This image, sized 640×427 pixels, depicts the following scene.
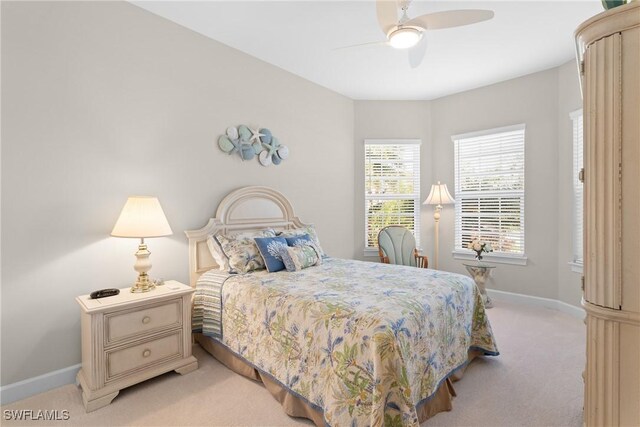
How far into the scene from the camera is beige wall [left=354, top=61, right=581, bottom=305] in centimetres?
390


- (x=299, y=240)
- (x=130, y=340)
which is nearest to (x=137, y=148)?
(x=130, y=340)

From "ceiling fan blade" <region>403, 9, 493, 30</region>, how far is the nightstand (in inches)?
→ 104

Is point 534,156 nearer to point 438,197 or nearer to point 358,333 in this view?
point 438,197

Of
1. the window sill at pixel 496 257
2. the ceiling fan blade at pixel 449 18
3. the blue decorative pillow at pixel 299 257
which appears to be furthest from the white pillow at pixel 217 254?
the window sill at pixel 496 257

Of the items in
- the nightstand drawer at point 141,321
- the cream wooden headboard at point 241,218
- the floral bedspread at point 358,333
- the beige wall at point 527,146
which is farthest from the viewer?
the beige wall at point 527,146

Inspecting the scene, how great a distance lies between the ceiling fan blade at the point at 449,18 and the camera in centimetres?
204

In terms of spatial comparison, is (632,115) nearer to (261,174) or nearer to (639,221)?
(639,221)

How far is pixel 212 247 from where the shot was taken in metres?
3.06

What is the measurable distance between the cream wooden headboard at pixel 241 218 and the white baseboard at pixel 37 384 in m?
1.08

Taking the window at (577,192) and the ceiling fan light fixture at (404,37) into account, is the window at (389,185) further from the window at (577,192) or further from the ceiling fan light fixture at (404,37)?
the ceiling fan light fixture at (404,37)

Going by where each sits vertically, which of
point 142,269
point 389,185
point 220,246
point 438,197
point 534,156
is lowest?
point 142,269

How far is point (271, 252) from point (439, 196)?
2830mm

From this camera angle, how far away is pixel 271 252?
2.89 metres

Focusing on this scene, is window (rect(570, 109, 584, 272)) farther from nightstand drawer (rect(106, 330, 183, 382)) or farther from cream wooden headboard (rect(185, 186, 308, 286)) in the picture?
nightstand drawer (rect(106, 330, 183, 382))
